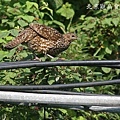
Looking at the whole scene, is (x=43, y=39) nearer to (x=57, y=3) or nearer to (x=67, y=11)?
(x=57, y=3)

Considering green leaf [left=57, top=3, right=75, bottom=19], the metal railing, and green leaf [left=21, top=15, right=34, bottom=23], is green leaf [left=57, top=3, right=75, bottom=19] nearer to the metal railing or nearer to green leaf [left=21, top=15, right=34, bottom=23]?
green leaf [left=21, top=15, right=34, bottom=23]

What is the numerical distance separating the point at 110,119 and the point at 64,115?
307 mm

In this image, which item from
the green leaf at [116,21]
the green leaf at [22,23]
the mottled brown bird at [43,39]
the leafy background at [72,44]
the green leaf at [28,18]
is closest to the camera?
the leafy background at [72,44]

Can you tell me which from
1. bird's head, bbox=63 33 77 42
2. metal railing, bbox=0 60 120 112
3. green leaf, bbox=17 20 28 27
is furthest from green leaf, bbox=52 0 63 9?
metal railing, bbox=0 60 120 112

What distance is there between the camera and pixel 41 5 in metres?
4.55

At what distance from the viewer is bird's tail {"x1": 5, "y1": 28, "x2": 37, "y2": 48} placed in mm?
3209

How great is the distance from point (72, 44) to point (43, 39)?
1.44 feet

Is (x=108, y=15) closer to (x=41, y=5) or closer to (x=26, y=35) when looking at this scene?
(x=41, y=5)

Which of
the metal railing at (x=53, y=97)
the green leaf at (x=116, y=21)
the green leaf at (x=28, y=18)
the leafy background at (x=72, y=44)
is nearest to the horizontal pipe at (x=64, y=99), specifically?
→ the metal railing at (x=53, y=97)

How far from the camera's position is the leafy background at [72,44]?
289 centimetres

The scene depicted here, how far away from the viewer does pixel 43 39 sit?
3.61 meters

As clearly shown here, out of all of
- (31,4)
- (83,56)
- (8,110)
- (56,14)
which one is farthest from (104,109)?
(56,14)

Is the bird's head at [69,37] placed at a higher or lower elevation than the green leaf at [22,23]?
lower

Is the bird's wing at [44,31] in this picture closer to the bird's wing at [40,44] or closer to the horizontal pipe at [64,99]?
the bird's wing at [40,44]
